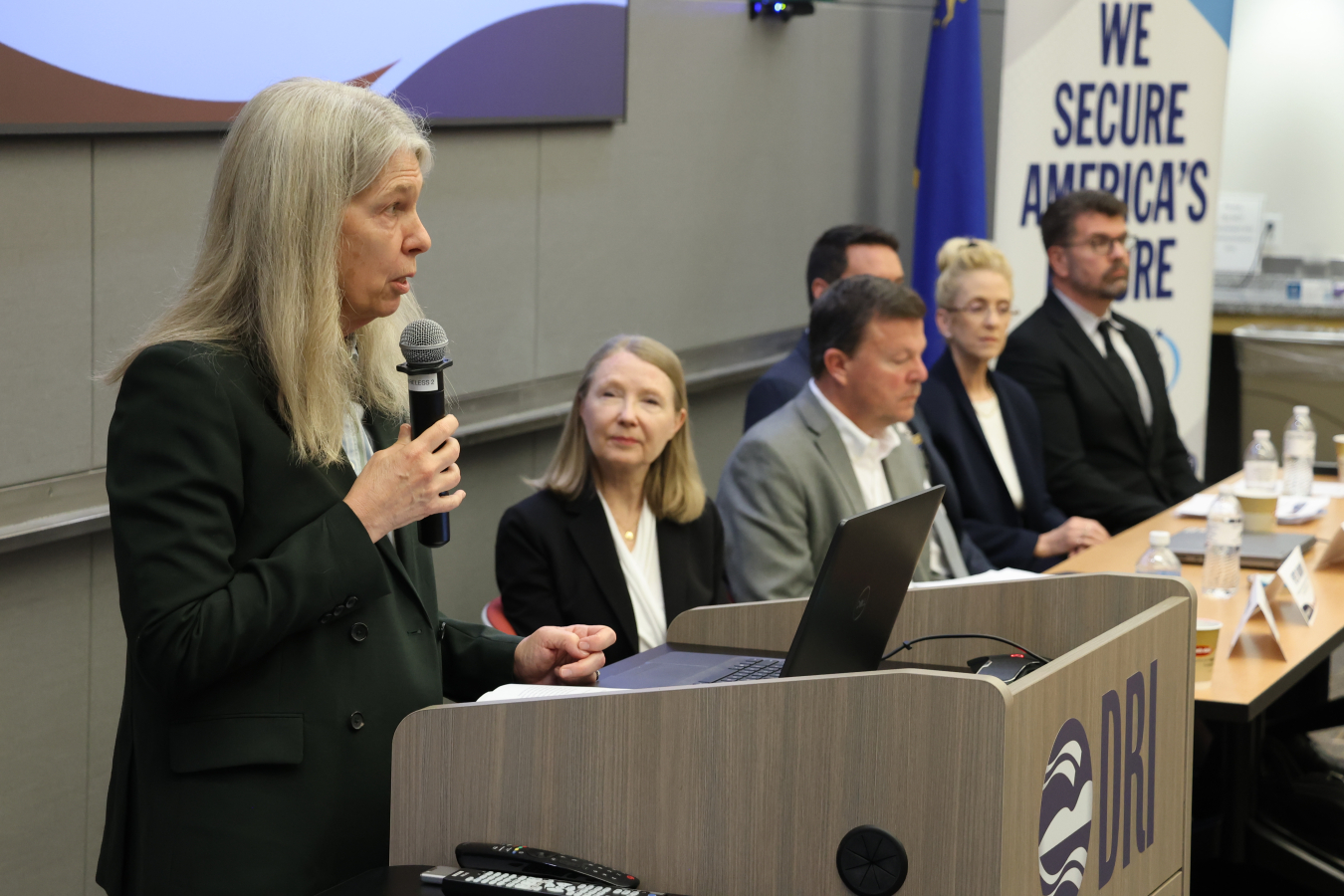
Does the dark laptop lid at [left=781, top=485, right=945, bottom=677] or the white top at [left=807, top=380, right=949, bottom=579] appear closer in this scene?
the dark laptop lid at [left=781, top=485, right=945, bottom=677]

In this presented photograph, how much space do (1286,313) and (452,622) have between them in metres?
6.09

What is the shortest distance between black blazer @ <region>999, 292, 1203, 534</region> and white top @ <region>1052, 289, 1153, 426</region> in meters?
0.02

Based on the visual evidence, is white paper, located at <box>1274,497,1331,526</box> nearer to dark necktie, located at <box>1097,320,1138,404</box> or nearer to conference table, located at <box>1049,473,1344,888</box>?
conference table, located at <box>1049,473,1344,888</box>

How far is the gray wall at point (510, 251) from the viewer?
110 inches

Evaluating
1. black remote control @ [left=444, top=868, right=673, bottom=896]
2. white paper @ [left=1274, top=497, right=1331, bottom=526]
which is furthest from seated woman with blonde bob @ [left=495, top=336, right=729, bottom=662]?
white paper @ [left=1274, top=497, right=1331, bottom=526]

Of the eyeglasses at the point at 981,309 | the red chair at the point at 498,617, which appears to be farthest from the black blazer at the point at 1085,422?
the red chair at the point at 498,617

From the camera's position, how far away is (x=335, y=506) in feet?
4.99

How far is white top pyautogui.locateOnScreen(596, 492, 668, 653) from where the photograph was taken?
2875 millimetres

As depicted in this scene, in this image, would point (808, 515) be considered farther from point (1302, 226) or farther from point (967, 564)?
point (1302, 226)

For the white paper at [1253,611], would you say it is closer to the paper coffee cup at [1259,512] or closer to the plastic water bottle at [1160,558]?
the plastic water bottle at [1160,558]

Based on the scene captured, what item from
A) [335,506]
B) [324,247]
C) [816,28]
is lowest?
[335,506]

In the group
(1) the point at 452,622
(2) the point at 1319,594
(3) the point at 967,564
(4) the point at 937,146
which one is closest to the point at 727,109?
(4) the point at 937,146

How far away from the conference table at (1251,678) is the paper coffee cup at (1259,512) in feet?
0.61

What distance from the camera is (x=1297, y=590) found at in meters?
2.92
